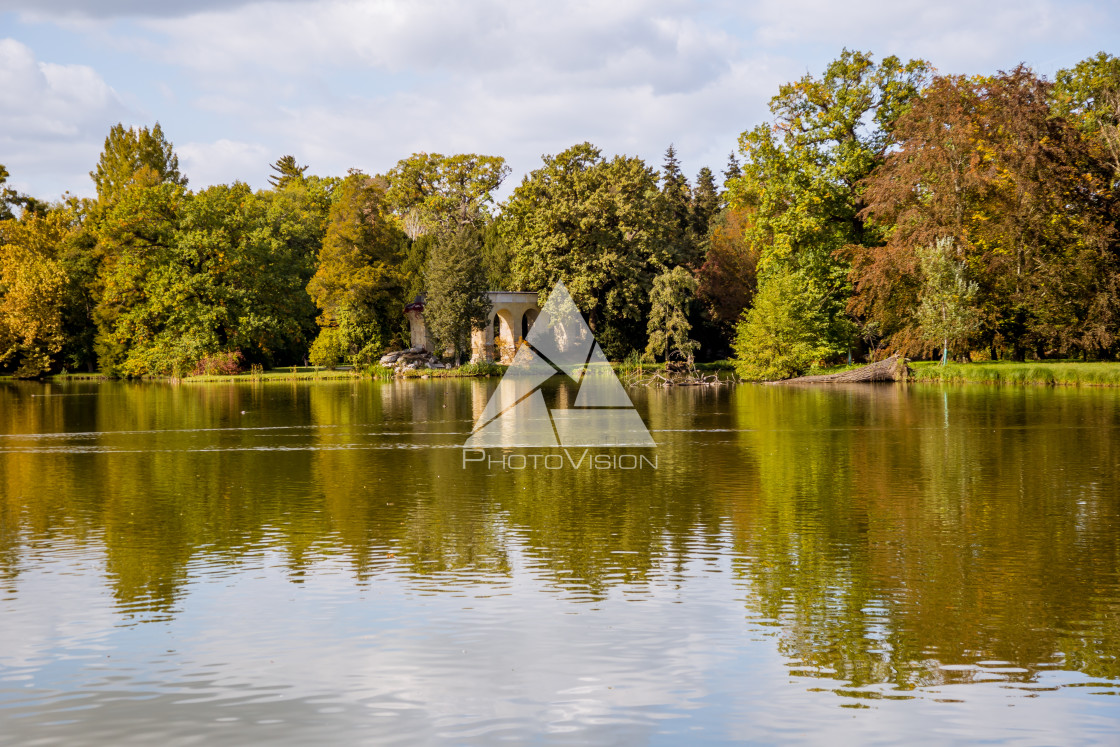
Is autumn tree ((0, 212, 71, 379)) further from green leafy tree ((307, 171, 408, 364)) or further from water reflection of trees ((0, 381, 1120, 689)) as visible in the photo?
water reflection of trees ((0, 381, 1120, 689))

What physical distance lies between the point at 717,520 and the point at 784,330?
134ft

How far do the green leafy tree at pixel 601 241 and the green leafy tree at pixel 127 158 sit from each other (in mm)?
34056

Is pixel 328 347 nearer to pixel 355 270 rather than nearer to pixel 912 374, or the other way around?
pixel 355 270

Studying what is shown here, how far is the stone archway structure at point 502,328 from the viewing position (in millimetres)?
66500

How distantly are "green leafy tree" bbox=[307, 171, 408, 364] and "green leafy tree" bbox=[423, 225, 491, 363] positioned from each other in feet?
15.7

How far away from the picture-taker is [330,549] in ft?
38.0

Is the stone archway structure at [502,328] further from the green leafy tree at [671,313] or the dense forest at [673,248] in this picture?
the green leafy tree at [671,313]

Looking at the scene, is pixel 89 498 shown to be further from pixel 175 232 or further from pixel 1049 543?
pixel 175 232

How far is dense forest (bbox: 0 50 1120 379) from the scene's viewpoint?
46.6 m

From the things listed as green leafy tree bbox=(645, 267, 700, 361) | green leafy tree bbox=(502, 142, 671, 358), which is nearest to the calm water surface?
green leafy tree bbox=(645, 267, 700, 361)

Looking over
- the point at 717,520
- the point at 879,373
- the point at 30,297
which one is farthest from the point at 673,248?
the point at 717,520

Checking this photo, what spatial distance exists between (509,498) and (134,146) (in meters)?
75.5

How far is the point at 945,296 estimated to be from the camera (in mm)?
46812

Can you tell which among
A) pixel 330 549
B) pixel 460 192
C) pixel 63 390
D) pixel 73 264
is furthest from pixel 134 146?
pixel 330 549
